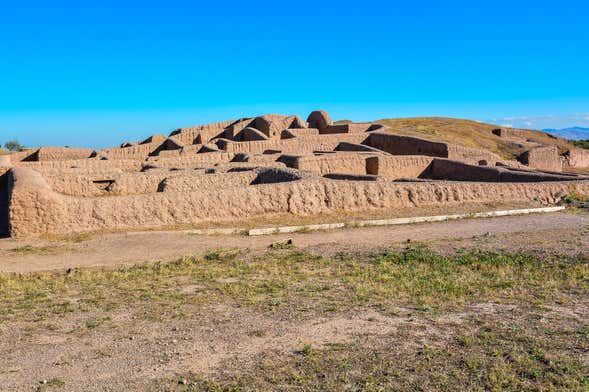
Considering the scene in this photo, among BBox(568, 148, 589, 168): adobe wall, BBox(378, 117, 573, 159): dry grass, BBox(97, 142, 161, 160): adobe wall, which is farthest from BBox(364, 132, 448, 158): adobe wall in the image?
BBox(97, 142, 161, 160): adobe wall

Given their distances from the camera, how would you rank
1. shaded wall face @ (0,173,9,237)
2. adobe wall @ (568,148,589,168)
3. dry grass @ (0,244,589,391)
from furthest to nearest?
adobe wall @ (568,148,589,168) < shaded wall face @ (0,173,9,237) < dry grass @ (0,244,589,391)

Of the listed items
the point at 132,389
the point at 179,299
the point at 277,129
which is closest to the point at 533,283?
the point at 179,299

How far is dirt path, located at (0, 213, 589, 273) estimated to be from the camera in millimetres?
9078

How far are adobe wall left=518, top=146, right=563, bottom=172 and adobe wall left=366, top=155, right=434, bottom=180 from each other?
755cm

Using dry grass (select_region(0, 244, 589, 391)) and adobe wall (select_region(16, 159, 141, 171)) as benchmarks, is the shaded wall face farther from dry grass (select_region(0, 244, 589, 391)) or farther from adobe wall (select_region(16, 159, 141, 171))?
dry grass (select_region(0, 244, 589, 391))

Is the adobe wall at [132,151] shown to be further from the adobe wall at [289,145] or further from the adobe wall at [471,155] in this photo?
the adobe wall at [471,155]

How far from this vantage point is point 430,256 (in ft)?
A: 29.2

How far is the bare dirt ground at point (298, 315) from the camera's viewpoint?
4.73 metres

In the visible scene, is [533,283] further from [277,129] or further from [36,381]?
[277,129]

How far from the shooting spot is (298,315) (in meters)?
6.25

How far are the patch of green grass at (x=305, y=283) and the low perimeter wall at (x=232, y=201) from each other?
3.11m

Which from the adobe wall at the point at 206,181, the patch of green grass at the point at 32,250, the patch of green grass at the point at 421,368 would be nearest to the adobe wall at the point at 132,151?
the adobe wall at the point at 206,181

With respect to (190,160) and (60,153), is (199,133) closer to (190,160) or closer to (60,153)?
(60,153)

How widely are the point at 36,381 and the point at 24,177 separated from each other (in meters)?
8.58
